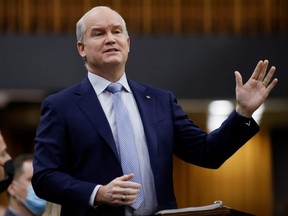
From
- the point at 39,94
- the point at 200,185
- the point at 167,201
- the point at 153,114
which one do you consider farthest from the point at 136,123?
the point at 200,185

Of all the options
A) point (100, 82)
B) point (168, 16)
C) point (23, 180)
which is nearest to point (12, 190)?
point (23, 180)

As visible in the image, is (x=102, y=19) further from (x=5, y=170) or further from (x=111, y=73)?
(x=5, y=170)

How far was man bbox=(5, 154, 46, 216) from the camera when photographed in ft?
17.5

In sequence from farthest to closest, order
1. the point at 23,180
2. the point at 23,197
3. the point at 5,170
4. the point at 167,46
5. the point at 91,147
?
the point at 167,46 → the point at 23,180 → the point at 23,197 → the point at 5,170 → the point at 91,147

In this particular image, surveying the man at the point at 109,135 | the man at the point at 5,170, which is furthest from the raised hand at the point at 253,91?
the man at the point at 5,170

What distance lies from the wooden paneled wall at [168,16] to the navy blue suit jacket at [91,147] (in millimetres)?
6973

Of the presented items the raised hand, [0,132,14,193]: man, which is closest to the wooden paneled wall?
[0,132,14,193]: man

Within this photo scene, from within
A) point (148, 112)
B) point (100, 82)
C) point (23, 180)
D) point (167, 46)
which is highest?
point (100, 82)

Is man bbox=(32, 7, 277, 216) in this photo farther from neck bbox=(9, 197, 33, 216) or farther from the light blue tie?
neck bbox=(9, 197, 33, 216)

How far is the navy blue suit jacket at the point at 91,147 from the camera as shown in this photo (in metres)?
3.11

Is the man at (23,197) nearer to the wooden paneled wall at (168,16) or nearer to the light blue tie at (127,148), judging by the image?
the light blue tie at (127,148)

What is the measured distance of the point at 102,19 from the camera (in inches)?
129

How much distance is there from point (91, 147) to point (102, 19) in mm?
510

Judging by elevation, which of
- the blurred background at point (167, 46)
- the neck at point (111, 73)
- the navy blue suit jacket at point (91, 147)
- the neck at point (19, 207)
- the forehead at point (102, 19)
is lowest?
the neck at point (19, 207)
